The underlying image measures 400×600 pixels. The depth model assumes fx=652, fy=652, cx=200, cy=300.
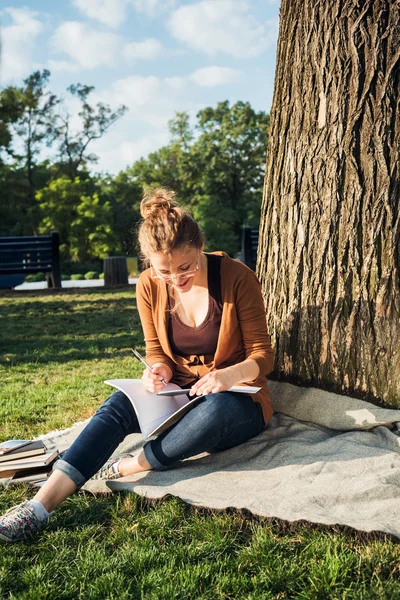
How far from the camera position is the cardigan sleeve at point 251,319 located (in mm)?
3396

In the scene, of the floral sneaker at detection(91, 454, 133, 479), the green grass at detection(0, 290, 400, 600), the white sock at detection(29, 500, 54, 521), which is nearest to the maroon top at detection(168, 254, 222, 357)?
the floral sneaker at detection(91, 454, 133, 479)

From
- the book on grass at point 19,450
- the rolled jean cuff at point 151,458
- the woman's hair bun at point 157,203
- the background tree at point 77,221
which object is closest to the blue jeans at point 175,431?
the rolled jean cuff at point 151,458

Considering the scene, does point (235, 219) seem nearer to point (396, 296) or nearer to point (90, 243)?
point (90, 243)

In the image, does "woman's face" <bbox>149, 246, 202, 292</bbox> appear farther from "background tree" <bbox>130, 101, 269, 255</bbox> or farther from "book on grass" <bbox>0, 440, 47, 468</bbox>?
"background tree" <bbox>130, 101, 269, 255</bbox>

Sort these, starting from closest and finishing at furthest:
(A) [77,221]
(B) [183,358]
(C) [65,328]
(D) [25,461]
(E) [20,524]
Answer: (E) [20,524], (D) [25,461], (B) [183,358], (C) [65,328], (A) [77,221]

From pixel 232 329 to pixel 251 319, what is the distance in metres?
0.11

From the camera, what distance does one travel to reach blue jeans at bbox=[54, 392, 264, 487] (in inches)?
120

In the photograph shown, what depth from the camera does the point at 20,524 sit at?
2.75 metres

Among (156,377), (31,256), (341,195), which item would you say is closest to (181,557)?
(156,377)

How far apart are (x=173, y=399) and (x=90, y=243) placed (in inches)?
1205

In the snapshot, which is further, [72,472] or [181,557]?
[72,472]

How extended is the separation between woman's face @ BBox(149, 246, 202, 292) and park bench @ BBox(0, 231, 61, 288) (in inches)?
416

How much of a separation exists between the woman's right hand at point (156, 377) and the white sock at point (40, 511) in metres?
0.78

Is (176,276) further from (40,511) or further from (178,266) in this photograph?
(40,511)
